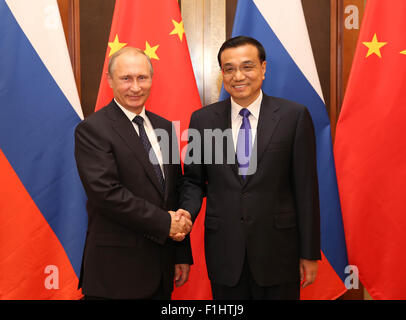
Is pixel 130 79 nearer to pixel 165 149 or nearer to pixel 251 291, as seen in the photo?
pixel 165 149

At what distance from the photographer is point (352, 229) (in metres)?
1.96

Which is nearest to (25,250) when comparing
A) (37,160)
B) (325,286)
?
(37,160)

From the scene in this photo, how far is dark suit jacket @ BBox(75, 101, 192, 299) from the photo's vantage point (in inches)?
51.5

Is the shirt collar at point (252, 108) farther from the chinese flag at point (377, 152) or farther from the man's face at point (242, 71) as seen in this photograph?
the chinese flag at point (377, 152)

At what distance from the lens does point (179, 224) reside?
1.38 meters

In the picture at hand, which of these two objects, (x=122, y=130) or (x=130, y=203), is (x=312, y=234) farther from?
(x=122, y=130)

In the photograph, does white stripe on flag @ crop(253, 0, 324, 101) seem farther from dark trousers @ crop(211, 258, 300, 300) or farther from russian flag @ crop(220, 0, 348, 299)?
dark trousers @ crop(211, 258, 300, 300)

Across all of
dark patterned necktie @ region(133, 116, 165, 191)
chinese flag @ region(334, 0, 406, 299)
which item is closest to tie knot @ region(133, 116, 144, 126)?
dark patterned necktie @ region(133, 116, 165, 191)

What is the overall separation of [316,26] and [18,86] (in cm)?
179

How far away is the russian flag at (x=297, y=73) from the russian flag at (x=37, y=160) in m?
0.89

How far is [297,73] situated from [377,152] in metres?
0.59

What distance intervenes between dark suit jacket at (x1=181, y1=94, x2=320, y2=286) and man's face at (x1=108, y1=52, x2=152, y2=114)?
0.41 meters

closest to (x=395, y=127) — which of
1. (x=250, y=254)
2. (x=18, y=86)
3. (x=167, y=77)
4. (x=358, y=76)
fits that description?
(x=358, y=76)

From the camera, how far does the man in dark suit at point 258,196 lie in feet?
4.58
